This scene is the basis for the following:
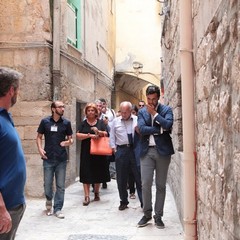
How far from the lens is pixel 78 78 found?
9.40m

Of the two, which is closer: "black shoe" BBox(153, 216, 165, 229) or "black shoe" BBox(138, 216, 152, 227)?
"black shoe" BBox(153, 216, 165, 229)

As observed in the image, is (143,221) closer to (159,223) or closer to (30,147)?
(159,223)

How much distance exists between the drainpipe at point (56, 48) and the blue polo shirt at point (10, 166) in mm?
4893

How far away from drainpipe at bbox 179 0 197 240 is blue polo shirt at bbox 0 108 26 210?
4.86ft

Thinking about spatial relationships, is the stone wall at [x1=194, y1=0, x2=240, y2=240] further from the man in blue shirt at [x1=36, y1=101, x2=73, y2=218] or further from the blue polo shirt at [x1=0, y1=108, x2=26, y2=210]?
the man in blue shirt at [x1=36, y1=101, x2=73, y2=218]

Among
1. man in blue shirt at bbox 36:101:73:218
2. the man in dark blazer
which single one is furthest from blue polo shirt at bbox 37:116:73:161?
the man in dark blazer

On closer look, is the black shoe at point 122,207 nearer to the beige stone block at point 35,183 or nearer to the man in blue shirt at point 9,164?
the beige stone block at point 35,183

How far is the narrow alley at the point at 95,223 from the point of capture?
4.84 m

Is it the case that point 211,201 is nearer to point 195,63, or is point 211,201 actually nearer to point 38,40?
point 195,63

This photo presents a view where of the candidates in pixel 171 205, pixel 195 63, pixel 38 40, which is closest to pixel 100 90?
pixel 38 40

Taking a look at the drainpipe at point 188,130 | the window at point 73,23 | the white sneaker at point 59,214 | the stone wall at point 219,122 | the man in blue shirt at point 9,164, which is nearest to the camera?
the stone wall at point 219,122

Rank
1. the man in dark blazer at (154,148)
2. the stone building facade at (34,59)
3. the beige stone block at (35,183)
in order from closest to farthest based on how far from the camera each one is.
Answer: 1. the man in dark blazer at (154,148)
2. the beige stone block at (35,183)
3. the stone building facade at (34,59)

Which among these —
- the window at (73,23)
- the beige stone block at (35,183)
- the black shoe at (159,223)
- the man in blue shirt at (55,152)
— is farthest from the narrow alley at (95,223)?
the window at (73,23)

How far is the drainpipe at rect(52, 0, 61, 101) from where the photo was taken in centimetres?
752
